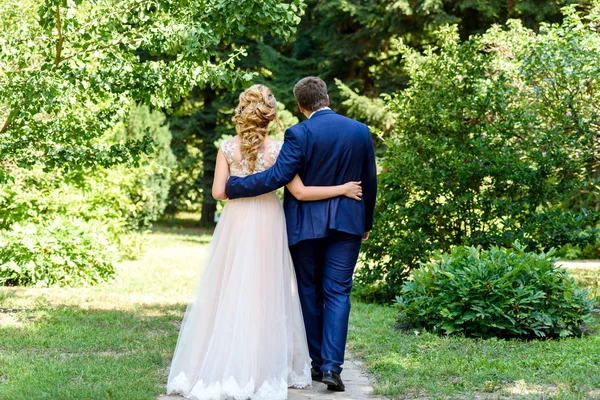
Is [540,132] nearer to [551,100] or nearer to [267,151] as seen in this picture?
[551,100]

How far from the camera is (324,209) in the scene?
16.3 ft

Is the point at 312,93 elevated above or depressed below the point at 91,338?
above

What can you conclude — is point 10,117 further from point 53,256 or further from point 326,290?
point 53,256

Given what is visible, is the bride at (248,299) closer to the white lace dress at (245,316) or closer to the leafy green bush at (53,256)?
the white lace dress at (245,316)

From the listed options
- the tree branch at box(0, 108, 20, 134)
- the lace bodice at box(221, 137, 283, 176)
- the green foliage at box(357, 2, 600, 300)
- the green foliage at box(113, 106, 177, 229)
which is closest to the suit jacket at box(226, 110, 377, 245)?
the lace bodice at box(221, 137, 283, 176)

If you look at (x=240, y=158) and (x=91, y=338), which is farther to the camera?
(x=91, y=338)

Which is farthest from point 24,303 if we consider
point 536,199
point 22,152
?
point 536,199

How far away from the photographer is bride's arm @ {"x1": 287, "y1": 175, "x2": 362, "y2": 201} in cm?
497

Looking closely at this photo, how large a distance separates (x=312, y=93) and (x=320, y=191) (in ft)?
2.27

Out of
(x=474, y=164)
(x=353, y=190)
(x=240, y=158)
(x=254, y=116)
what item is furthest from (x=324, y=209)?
(x=474, y=164)

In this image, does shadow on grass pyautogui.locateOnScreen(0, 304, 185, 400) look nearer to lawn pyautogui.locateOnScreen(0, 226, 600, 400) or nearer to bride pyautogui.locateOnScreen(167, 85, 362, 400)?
lawn pyautogui.locateOnScreen(0, 226, 600, 400)

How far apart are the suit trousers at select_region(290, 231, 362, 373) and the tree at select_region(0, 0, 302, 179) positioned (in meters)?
1.77

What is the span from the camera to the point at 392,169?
926 centimetres

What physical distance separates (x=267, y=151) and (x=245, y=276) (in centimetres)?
87
